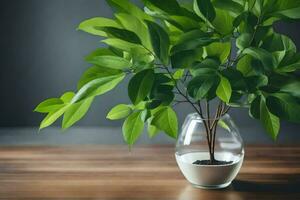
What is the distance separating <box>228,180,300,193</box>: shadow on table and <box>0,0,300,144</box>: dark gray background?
1303 millimetres

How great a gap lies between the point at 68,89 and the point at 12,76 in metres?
0.25

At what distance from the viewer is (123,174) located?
1103 mm

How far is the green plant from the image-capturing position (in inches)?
33.6

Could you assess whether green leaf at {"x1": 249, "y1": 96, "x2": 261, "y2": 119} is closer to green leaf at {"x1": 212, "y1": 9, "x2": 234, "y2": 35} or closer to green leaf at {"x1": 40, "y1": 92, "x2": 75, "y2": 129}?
green leaf at {"x1": 212, "y1": 9, "x2": 234, "y2": 35}

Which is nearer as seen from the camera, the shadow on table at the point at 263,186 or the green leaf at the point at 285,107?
the green leaf at the point at 285,107

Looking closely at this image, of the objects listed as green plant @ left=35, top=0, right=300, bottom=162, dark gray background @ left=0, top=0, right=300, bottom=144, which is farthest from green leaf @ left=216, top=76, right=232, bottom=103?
dark gray background @ left=0, top=0, right=300, bottom=144

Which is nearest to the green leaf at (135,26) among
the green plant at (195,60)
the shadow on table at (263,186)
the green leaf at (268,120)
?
the green plant at (195,60)

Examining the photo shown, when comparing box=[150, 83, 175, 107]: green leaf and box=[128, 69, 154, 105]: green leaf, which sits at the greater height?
box=[128, 69, 154, 105]: green leaf

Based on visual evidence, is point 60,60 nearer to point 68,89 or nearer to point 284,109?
point 68,89

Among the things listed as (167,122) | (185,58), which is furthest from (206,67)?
(167,122)

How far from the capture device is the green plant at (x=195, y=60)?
0.85 m

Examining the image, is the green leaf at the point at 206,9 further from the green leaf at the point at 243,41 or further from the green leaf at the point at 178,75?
the green leaf at the point at 178,75

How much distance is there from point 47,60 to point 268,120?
5.45 feet

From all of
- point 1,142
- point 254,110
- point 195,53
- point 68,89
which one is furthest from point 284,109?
point 68,89
